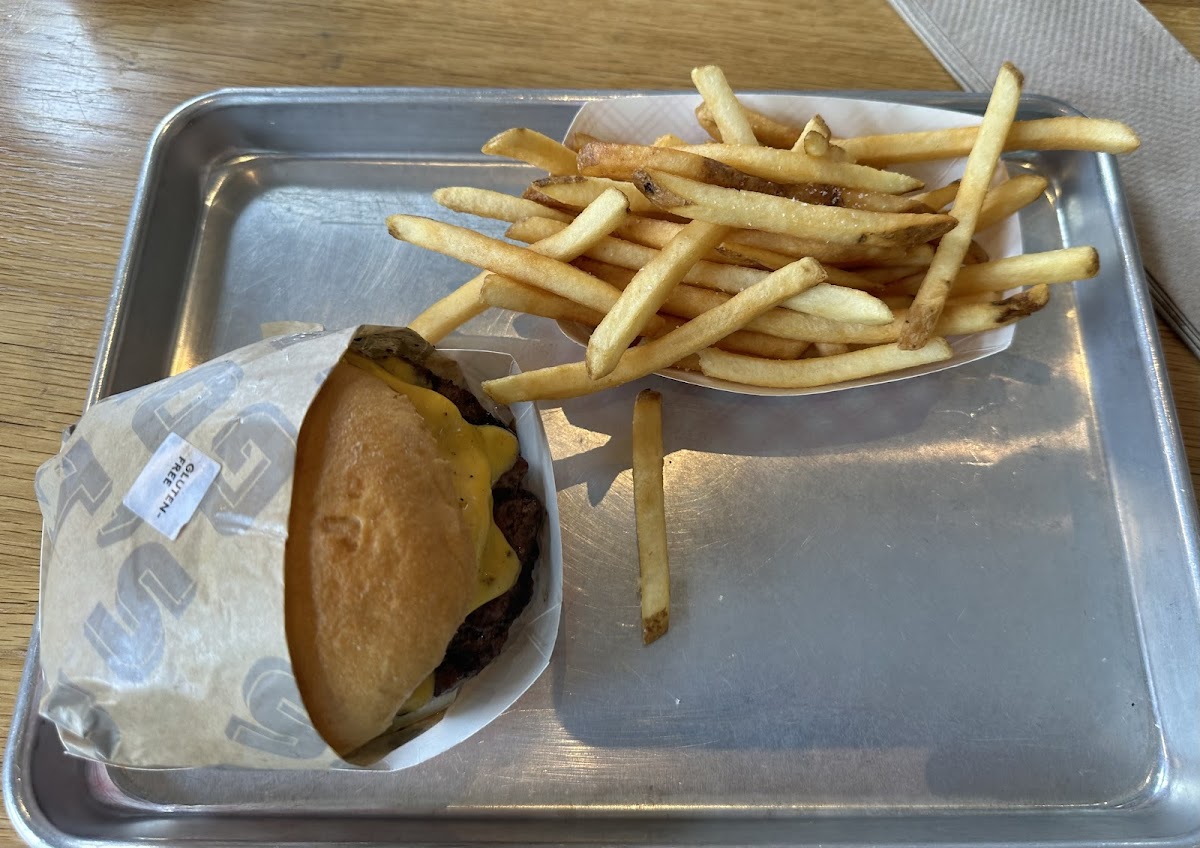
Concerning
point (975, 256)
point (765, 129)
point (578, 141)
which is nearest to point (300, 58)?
point (578, 141)

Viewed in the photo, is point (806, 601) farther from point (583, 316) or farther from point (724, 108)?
point (724, 108)

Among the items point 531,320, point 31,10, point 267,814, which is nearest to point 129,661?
point 267,814

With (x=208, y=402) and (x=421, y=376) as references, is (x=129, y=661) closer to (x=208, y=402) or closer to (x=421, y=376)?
(x=208, y=402)

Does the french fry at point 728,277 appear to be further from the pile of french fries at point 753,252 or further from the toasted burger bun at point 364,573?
the toasted burger bun at point 364,573

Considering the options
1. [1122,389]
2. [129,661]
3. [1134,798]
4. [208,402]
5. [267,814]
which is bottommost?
[267,814]

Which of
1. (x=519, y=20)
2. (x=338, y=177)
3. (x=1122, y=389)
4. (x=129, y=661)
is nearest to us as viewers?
(x=129, y=661)

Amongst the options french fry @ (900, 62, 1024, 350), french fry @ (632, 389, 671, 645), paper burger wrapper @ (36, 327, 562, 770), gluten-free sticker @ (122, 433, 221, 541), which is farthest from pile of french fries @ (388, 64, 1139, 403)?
gluten-free sticker @ (122, 433, 221, 541)

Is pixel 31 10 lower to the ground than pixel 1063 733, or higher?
higher
